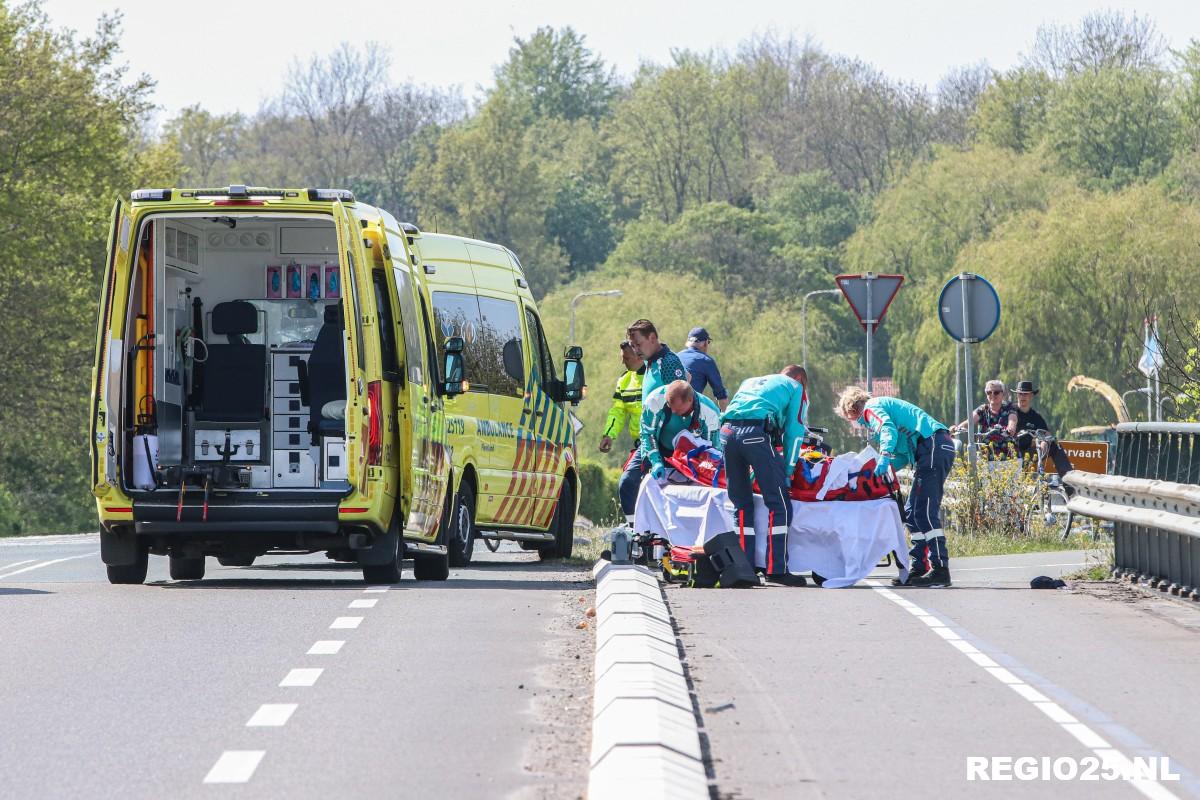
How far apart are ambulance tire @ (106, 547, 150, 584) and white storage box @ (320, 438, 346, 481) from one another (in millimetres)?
1398

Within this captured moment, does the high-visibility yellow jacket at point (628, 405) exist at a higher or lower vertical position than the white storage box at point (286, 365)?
lower

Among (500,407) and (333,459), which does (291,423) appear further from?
(500,407)

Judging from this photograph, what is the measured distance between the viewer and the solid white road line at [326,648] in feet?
37.3

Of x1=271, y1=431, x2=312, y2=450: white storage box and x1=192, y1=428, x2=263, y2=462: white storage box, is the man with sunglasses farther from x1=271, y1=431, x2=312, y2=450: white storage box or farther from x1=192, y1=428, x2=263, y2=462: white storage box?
x1=192, y1=428, x2=263, y2=462: white storage box

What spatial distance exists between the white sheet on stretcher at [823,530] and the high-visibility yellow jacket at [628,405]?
2894mm

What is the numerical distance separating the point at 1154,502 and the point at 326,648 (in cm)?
574

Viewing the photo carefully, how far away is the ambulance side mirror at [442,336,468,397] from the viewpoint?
55.3 ft

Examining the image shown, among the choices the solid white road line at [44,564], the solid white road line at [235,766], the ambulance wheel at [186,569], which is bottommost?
the solid white road line at [44,564]

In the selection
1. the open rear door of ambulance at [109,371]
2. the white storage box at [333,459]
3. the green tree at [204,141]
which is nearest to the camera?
the open rear door of ambulance at [109,371]

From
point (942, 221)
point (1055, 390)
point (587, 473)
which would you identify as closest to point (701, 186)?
point (942, 221)

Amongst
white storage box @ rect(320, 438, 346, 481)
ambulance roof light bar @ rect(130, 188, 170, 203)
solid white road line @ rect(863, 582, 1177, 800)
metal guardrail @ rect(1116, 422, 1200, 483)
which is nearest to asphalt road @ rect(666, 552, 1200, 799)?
solid white road line @ rect(863, 582, 1177, 800)

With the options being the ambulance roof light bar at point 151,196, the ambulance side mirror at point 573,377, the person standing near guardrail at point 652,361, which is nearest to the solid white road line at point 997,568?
the person standing near guardrail at point 652,361

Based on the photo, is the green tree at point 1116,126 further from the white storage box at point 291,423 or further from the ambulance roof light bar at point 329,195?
the ambulance roof light bar at point 329,195

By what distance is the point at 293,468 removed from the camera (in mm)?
17125
